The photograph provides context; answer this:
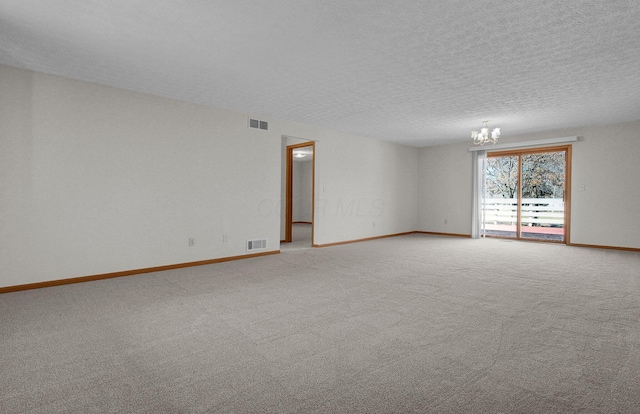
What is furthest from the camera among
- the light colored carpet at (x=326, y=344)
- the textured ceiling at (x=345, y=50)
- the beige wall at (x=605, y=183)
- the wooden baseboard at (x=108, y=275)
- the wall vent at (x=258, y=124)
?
the beige wall at (x=605, y=183)

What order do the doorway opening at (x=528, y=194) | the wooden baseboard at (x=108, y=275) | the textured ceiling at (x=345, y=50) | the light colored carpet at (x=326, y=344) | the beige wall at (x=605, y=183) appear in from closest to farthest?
the light colored carpet at (x=326, y=344), the textured ceiling at (x=345, y=50), the wooden baseboard at (x=108, y=275), the beige wall at (x=605, y=183), the doorway opening at (x=528, y=194)

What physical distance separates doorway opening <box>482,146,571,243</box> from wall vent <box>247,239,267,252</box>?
19.1 ft

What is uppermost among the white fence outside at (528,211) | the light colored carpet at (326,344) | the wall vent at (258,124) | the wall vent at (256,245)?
the wall vent at (258,124)

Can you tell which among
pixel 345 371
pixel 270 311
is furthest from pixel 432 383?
pixel 270 311

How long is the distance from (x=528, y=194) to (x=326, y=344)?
747 centimetres

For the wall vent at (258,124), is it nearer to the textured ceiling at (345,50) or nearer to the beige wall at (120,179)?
the beige wall at (120,179)

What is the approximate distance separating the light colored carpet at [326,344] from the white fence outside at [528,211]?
3.33 metres

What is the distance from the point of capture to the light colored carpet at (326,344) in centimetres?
170

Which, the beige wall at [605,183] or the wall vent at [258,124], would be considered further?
the beige wall at [605,183]

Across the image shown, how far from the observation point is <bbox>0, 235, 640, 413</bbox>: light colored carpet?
1.70m

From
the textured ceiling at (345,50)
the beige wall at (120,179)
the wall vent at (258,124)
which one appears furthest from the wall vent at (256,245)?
the textured ceiling at (345,50)

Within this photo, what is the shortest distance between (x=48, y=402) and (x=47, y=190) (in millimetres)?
3122

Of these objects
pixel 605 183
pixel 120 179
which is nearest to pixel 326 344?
pixel 120 179

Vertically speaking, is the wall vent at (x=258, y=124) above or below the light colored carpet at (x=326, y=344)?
above
